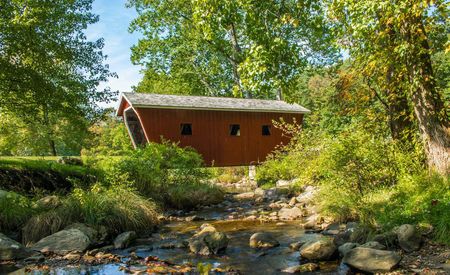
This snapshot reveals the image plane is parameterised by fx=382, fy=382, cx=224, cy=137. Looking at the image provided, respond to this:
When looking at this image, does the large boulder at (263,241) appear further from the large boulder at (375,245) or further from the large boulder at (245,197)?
the large boulder at (245,197)

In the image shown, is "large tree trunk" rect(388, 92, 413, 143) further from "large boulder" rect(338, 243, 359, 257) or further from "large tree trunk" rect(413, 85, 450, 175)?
"large boulder" rect(338, 243, 359, 257)

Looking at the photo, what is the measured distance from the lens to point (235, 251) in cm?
630

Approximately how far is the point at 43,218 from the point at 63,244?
3.58 ft

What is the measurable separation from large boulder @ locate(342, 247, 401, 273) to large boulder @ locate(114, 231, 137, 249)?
3.82m

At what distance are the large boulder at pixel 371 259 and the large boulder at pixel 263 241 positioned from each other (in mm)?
1607

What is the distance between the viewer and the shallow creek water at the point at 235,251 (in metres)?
5.36

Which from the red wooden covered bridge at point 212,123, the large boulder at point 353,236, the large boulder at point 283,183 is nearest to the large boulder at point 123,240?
the large boulder at point 353,236

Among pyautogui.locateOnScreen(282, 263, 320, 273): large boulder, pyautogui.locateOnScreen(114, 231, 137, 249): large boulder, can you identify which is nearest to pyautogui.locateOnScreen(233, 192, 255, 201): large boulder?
pyautogui.locateOnScreen(114, 231, 137, 249): large boulder

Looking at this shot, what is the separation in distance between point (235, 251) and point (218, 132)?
1151 cm

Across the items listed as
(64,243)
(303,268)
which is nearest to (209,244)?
(303,268)

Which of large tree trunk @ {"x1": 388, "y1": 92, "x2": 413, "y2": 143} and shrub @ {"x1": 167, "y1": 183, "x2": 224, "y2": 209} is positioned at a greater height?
large tree trunk @ {"x1": 388, "y1": 92, "x2": 413, "y2": 143}

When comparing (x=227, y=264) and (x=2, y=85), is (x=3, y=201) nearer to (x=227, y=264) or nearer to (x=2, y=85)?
(x=2, y=85)

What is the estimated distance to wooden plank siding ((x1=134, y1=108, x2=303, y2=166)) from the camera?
52.9 feet

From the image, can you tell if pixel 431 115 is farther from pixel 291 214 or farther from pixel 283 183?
pixel 283 183
